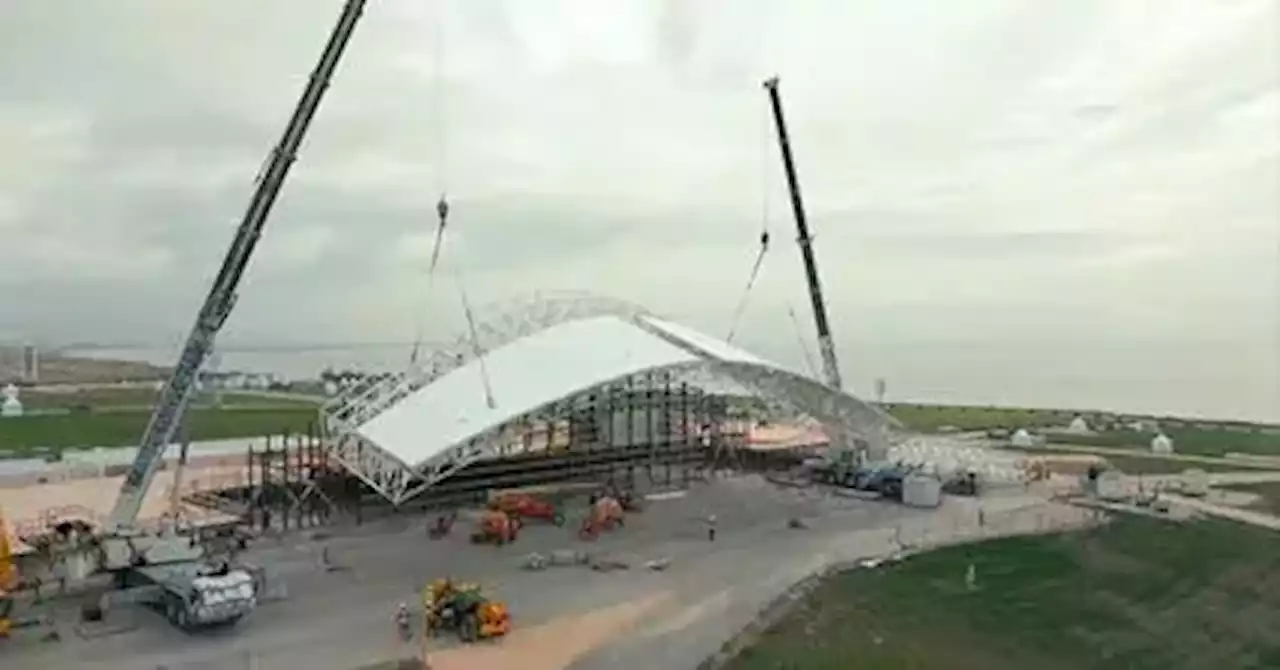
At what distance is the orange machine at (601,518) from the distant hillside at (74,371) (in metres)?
79.4

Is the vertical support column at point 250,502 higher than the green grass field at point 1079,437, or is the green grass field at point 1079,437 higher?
the green grass field at point 1079,437

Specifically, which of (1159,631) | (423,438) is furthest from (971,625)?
(423,438)

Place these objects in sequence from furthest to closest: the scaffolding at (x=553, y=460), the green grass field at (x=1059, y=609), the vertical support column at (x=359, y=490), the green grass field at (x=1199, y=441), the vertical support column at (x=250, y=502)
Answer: the green grass field at (x=1199, y=441)
the scaffolding at (x=553, y=460)
the vertical support column at (x=359, y=490)
the vertical support column at (x=250, y=502)
the green grass field at (x=1059, y=609)

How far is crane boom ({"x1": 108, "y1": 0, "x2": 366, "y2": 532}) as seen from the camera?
29219mm

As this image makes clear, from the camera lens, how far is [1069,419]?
71.6 m

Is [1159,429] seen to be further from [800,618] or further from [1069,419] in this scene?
[800,618]

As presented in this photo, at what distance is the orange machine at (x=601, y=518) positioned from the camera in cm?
3381

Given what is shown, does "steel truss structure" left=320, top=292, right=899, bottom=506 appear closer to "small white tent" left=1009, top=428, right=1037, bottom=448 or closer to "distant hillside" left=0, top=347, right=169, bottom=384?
"small white tent" left=1009, top=428, right=1037, bottom=448

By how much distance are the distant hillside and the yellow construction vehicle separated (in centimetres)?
8830

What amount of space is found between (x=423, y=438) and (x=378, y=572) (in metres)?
5.99

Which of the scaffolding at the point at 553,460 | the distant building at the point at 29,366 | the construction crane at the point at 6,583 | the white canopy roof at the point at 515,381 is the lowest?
the construction crane at the point at 6,583

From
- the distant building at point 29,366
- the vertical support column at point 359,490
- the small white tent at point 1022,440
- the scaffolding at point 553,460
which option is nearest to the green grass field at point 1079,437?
the small white tent at point 1022,440

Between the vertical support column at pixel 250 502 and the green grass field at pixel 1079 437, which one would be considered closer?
the vertical support column at pixel 250 502

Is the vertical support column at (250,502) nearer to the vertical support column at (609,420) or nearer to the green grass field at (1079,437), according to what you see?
the vertical support column at (609,420)
